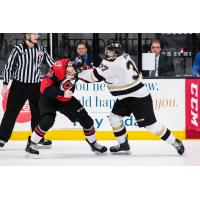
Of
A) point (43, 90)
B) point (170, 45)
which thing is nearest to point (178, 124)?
point (170, 45)

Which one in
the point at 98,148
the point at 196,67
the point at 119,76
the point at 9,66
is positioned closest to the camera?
the point at 119,76

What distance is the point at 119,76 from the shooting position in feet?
23.2

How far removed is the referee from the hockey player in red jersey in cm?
57

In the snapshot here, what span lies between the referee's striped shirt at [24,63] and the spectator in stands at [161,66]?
146cm

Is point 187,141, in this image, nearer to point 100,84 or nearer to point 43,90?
point 100,84

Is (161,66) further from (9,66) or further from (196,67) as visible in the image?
(9,66)

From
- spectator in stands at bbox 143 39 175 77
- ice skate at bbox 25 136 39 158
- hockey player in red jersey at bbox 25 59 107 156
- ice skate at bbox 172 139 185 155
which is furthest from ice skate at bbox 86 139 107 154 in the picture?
spectator in stands at bbox 143 39 175 77

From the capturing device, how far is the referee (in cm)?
768

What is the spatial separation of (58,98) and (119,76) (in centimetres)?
63

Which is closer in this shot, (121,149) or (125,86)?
(125,86)

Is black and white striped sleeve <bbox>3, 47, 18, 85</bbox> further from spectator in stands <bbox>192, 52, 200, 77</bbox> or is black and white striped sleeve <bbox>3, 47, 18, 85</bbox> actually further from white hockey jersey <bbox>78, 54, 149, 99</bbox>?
spectator in stands <bbox>192, 52, 200, 77</bbox>

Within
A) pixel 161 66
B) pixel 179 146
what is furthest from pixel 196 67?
pixel 179 146

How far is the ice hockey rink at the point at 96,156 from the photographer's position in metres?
7.16

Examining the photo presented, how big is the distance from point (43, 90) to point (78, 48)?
56.9 inches
